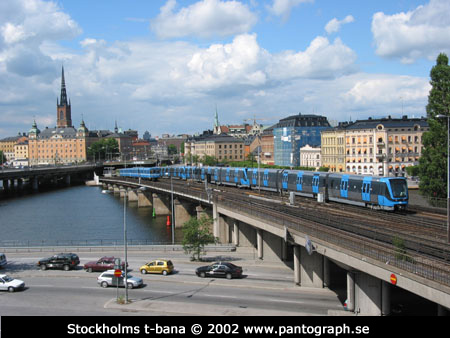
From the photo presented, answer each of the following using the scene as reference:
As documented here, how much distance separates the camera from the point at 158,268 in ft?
135

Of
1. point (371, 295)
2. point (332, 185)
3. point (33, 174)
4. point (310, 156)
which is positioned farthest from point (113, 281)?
point (33, 174)

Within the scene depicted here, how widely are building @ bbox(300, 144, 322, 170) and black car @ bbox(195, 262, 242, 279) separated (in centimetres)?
9930

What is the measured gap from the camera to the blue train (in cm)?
4425

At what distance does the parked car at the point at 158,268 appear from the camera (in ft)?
135

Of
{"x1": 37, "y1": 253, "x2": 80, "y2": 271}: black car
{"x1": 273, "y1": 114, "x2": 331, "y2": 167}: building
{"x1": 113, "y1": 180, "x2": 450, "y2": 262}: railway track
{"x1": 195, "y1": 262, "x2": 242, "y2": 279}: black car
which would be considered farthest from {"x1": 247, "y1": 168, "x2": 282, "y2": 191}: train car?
{"x1": 273, "y1": 114, "x2": 331, "y2": 167}: building

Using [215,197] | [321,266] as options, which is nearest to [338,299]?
[321,266]

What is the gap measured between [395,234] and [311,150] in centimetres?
10979

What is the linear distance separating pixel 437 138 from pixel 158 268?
32.0 metres

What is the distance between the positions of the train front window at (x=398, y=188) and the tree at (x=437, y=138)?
10095mm

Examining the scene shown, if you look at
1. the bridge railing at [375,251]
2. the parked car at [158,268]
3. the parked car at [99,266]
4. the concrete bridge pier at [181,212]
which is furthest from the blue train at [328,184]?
the parked car at [99,266]

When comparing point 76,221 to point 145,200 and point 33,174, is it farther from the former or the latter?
point 33,174

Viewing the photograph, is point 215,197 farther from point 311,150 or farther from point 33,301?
point 311,150
